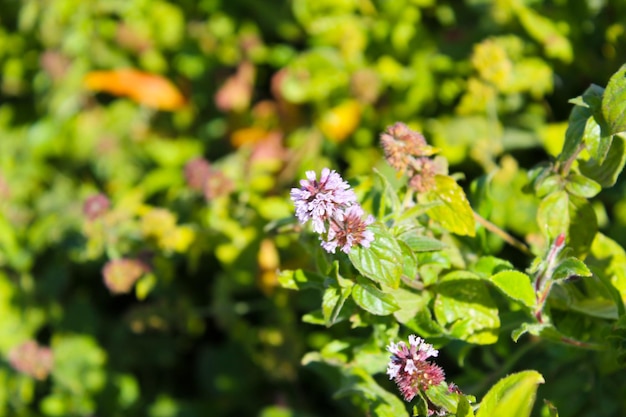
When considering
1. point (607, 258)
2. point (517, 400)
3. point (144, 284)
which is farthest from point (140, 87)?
point (517, 400)

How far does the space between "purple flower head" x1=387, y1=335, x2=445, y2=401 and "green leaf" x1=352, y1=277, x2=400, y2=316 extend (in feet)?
0.29

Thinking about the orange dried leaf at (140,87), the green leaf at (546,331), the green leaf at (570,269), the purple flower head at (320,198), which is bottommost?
the green leaf at (546,331)

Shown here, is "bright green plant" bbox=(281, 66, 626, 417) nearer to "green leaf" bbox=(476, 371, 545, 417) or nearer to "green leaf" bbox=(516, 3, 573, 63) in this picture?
"green leaf" bbox=(476, 371, 545, 417)

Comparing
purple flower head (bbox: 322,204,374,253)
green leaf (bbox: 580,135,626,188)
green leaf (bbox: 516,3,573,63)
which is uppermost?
green leaf (bbox: 516,3,573,63)

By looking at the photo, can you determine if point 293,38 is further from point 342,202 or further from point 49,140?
point 342,202

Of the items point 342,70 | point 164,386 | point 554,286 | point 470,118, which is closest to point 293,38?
point 342,70

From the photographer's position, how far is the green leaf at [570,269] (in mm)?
908

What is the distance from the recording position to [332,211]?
838mm

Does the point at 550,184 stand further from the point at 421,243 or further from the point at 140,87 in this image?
the point at 140,87

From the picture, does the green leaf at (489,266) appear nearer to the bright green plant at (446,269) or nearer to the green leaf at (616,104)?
the bright green plant at (446,269)

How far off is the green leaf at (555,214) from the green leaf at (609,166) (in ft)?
0.15

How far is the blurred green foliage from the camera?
1687mm

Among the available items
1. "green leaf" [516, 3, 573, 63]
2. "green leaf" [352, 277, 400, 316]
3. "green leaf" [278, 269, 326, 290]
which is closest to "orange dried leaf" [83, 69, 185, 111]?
"green leaf" [516, 3, 573, 63]

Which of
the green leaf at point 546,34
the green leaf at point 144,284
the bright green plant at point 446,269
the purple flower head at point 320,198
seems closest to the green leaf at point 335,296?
the bright green plant at point 446,269
